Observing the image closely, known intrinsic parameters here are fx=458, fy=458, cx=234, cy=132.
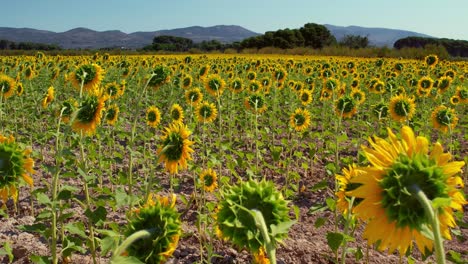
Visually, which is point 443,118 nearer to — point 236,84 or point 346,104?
point 346,104

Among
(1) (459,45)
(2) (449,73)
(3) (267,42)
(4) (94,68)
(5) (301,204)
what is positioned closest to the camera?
(4) (94,68)

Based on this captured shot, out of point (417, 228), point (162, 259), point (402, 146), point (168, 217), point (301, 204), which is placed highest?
point (402, 146)

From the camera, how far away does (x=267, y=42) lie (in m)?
43.1

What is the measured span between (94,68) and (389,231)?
10.8ft

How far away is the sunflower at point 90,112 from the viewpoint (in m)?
2.85

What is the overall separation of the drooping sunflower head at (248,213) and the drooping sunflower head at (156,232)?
160 mm

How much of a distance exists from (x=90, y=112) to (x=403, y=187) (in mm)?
2268

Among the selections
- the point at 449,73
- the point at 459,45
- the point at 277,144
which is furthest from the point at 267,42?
the point at 277,144

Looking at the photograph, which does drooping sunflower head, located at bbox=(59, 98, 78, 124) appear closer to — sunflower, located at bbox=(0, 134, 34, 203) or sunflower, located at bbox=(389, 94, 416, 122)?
sunflower, located at bbox=(0, 134, 34, 203)

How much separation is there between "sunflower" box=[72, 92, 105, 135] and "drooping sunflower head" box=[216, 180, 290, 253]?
1657 mm

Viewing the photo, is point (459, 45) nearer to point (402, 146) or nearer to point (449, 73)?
point (449, 73)

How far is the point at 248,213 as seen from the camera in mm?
1416

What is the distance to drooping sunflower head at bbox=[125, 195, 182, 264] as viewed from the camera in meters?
1.42

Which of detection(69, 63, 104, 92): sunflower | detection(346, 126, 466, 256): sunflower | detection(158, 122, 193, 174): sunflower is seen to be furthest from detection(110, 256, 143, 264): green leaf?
detection(69, 63, 104, 92): sunflower
